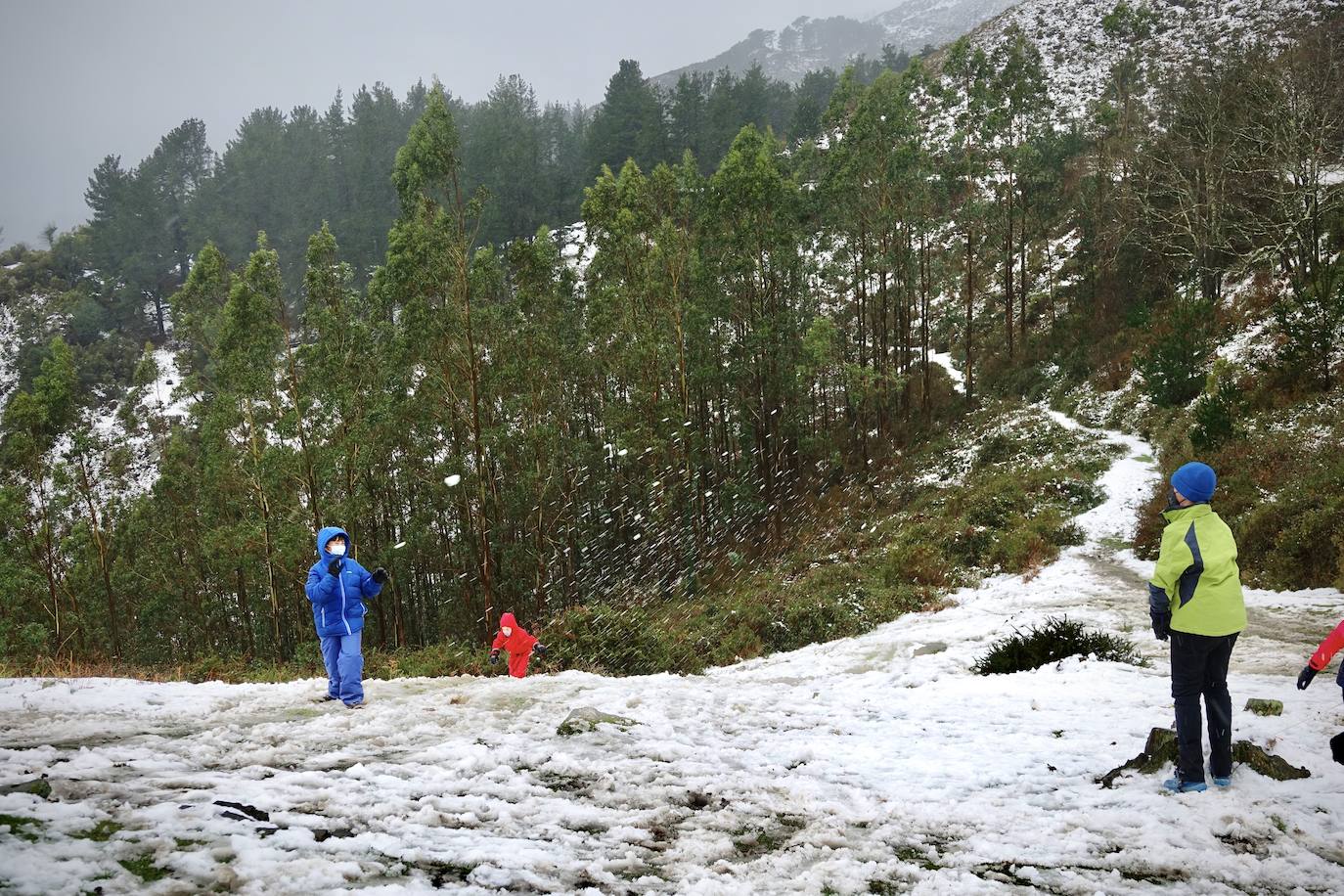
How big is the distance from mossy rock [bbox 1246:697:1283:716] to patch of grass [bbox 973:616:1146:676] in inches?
102

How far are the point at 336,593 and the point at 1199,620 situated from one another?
6703 mm

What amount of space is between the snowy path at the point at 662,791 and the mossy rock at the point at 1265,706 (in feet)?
0.26

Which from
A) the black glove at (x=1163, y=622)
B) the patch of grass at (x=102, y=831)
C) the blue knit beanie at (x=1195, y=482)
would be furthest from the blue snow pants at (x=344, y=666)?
the blue knit beanie at (x=1195, y=482)

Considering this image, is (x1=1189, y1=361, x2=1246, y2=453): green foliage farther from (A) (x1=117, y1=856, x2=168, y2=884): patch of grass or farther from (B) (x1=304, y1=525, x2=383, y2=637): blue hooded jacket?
(A) (x1=117, y1=856, x2=168, y2=884): patch of grass

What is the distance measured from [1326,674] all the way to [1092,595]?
5.77 metres

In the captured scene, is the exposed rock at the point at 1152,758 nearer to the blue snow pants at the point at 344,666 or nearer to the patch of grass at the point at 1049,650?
the patch of grass at the point at 1049,650

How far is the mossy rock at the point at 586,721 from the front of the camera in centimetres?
596

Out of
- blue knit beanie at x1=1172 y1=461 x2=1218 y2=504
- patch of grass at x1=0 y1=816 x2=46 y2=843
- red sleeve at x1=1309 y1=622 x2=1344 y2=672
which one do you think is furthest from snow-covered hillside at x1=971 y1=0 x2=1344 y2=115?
patch of grass at x1=0 y1=816 x2=46 y2=843

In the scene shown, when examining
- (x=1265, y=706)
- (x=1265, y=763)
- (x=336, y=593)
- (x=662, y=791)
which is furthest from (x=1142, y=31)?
(x=662, y=791)

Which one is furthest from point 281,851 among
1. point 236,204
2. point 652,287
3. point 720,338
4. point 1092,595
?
point 236,204

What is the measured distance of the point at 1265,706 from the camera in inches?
220

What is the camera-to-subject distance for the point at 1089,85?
60.7 metres

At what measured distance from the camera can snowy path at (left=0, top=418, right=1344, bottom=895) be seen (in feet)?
11.4

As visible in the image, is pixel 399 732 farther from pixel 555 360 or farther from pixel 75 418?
pixel 75 418
